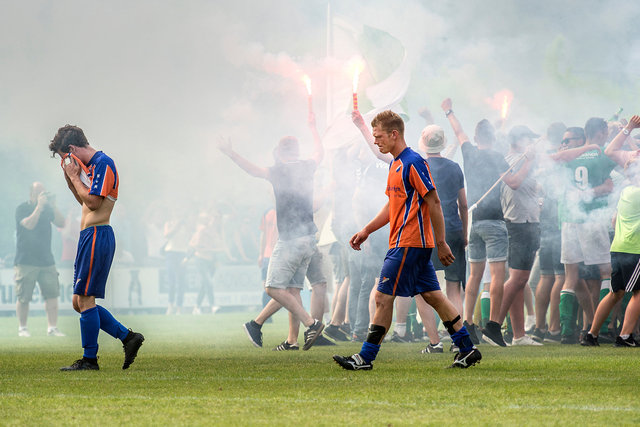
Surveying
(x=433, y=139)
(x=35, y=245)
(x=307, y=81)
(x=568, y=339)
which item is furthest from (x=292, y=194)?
(x=35, y=245)

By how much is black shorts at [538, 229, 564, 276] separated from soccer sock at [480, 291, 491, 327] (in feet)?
2.01

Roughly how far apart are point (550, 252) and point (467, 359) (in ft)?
13.3

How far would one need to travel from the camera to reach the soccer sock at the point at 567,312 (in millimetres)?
8961

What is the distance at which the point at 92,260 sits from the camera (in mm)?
6074

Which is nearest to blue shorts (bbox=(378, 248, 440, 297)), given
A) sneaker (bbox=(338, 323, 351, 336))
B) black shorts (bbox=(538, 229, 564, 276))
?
black shorts (bbox=(538, 229, 564, 276))

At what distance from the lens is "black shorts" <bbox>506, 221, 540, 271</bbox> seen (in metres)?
8.69

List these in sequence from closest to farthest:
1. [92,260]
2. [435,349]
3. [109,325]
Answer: [92,260] → [109,325] → [435,349]

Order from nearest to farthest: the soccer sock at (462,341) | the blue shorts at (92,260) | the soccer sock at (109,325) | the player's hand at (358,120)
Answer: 1. the soccer sock at (462,341)
2. the blue shorts at (92,260)
3. the soccer sock at (109,325)
4. the player's hand at (358,120)

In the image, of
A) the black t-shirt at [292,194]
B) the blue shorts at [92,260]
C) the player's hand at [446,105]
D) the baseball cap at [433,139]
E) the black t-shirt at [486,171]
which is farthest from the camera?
the player's hand at [446,105]

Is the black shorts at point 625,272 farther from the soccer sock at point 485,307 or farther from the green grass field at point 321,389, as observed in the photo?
the soccer sock at point 485,307

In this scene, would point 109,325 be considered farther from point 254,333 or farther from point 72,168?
point 254,333

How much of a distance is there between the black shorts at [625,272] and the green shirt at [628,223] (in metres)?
0.06

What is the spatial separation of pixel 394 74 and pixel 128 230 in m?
8.62

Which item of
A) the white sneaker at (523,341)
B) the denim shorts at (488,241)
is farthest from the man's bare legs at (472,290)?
the white sneaker at (523,341)
